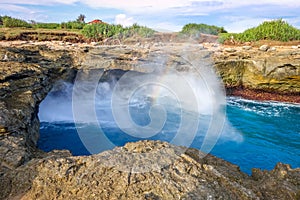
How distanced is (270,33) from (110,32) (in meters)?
10.4

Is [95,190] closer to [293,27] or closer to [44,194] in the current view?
[44,194]

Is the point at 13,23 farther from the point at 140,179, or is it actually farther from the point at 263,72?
the point at 140,179

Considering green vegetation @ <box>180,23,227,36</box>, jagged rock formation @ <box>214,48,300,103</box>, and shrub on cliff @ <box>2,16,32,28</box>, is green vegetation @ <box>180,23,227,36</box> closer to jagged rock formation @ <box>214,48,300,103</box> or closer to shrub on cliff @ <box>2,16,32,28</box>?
jagged rock formation @ <box>214,48,300,103</box>

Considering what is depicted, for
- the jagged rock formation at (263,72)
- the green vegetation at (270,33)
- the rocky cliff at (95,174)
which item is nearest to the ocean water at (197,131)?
the jagged rock formation at (263,72)

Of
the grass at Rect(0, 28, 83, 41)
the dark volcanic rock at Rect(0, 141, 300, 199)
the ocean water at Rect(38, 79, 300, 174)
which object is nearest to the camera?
the dark volcanic rock at Rect(0, 141, 300, 199)

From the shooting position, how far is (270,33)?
17.3m

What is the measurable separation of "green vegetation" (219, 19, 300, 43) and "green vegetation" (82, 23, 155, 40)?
17.0 feet

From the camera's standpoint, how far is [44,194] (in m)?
2.78

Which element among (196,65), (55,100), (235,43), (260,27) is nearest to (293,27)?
(260,27)

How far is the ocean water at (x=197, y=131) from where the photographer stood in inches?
279

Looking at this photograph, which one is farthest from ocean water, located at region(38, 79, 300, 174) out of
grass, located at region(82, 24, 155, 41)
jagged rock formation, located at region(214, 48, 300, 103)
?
grass, located at region(82, 24, 155, 41)

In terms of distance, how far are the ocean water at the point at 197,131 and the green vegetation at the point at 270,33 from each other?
22.3ft

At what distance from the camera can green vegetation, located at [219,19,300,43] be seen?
16.9m

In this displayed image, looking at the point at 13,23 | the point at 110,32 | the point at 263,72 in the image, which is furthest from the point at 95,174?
the point at 13,23
